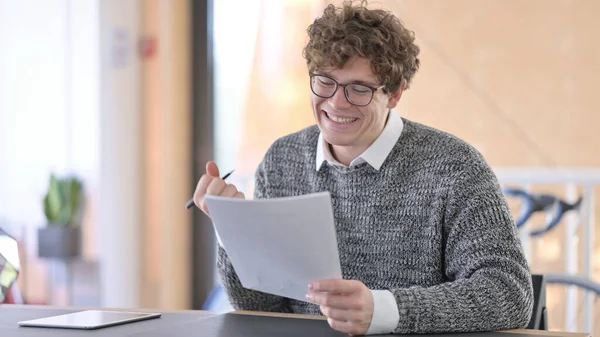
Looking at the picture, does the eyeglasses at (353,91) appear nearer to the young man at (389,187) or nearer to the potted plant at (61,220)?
the young man at (389,187)

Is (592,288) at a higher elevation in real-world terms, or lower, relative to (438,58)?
lower

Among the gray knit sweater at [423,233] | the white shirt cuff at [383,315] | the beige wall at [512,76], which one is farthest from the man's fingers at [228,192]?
the beige wall at [512,76]

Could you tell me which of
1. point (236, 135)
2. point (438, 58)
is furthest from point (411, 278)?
point (236, 135)

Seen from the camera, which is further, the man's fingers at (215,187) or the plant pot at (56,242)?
the plant pot at (56,242)

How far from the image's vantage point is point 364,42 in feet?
5.48

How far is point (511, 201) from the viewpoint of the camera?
336 centimetres

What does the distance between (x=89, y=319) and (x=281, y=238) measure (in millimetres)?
411

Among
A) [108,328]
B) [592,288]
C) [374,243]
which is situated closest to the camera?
[108,328]

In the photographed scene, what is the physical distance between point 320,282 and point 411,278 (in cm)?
42

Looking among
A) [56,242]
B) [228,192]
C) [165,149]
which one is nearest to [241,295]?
[228,192]

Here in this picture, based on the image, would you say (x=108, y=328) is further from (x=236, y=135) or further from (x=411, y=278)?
(x=236, y=135)

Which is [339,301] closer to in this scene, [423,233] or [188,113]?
[423,233]

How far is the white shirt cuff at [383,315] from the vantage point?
1.34 metres

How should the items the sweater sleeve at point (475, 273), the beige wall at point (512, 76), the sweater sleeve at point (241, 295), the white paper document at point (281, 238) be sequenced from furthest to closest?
1. the beige wall at point (512, 76)
2. the sweater sleeve at point (241, 295)
3. the sweater sleeve at point (475, 273)
4. the white paper document at point (281, 238)
